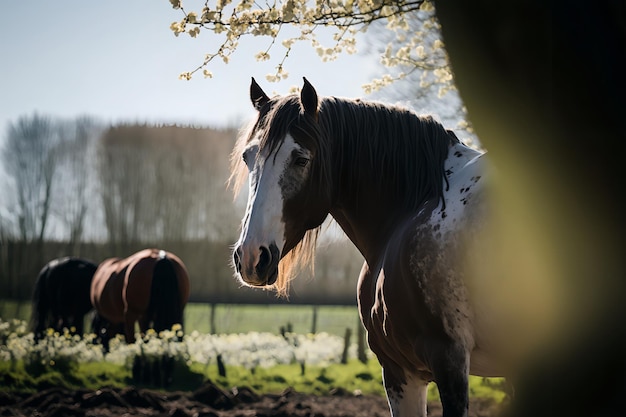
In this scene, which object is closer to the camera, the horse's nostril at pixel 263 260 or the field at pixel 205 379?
the horse's nostril at pixel 263 260

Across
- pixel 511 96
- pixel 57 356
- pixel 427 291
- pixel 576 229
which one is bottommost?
pixel 57 356

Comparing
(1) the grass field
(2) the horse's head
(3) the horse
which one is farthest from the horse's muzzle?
(1) the grass field

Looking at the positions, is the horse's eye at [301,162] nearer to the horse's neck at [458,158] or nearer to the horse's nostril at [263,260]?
the horse's nostril at [263,260]

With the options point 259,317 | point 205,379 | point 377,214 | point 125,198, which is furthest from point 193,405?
point 125,198

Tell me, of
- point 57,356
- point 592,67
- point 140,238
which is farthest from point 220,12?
point 140,238

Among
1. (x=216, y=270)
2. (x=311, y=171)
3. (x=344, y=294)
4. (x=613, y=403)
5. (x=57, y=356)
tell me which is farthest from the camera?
(x=216, y=270)

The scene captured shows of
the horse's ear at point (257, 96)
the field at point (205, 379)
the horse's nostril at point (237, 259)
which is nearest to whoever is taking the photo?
the horse's nostril at point (237, 259)

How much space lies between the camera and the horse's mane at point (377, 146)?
282 cm

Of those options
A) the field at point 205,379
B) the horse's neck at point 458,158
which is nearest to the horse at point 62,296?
the field at point 205,379

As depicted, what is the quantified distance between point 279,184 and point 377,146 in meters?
0.62

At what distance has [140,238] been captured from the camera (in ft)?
64.3

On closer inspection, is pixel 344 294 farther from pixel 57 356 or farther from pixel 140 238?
pixel 57 356

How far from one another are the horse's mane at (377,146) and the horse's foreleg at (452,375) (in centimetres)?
71

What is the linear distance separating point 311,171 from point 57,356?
750 cm
